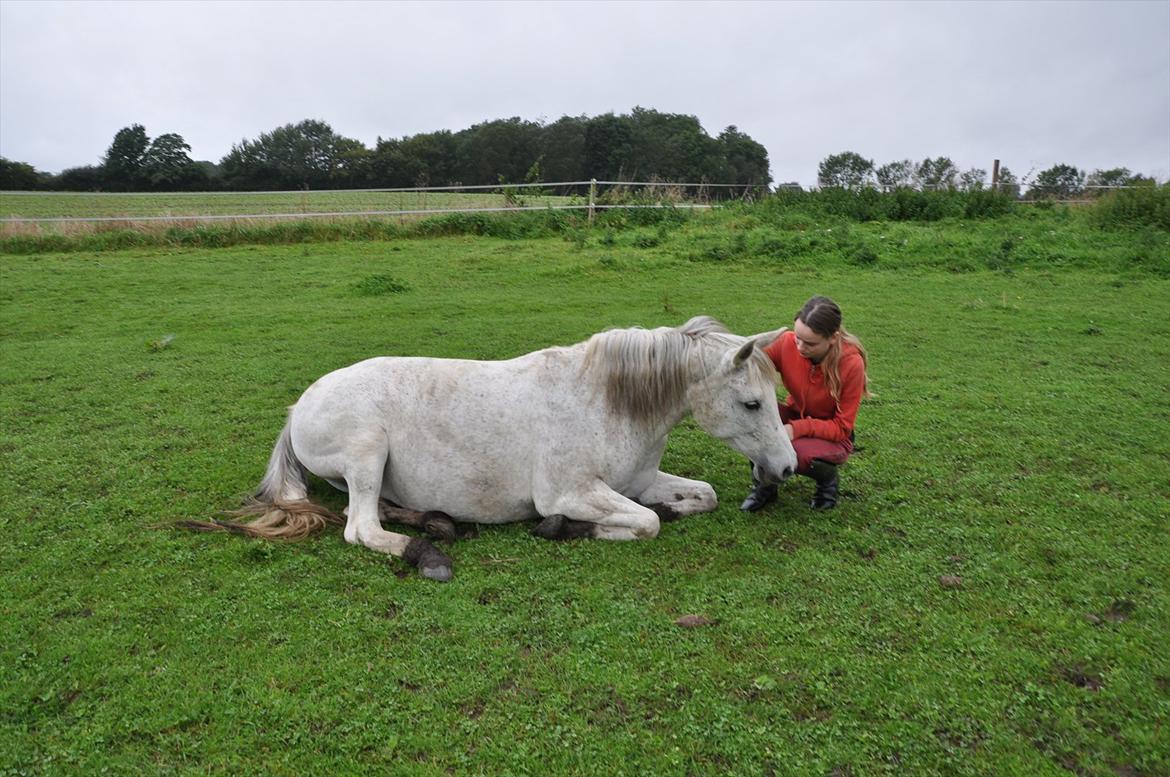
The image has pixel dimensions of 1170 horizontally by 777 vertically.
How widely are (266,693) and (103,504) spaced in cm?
276

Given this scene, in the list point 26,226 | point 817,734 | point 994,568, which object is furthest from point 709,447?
point 26,226

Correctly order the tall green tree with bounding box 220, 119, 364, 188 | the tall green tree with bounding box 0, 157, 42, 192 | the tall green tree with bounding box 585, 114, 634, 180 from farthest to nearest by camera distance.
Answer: the tall green tree with bounding box 585, 114, 634, 180 → the tall green tree with bounding box 220, 119, 364, 188 → the tall green tree with bounding box 0, 157, 42, 192

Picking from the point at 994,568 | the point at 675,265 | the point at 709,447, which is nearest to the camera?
the point at 994,568

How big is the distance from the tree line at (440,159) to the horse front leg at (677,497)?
27.3 meters

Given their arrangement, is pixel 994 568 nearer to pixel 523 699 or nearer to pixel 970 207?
pixel 523 699

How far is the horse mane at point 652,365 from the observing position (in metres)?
4.75

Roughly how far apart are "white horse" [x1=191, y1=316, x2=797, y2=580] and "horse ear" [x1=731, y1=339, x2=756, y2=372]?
0.05 ft

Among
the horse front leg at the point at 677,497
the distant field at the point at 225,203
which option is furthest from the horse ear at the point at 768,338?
the distant field at the point at 225,203

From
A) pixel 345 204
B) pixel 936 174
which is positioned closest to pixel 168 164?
pixel 345 204

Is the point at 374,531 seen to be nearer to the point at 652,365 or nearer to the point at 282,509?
the point at 282,509

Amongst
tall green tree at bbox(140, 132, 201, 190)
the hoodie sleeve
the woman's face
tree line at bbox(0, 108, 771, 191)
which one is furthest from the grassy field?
tall green tree at bbox(140, 132, 201, 190)

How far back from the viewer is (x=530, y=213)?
19984 millimetres

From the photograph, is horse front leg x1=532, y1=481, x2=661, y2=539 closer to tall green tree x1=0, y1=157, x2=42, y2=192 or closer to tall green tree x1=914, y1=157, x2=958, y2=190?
tall green tree x1=914, y1=157, x2=958, y2=190

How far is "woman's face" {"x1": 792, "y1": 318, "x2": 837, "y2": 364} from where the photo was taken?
4801mm
